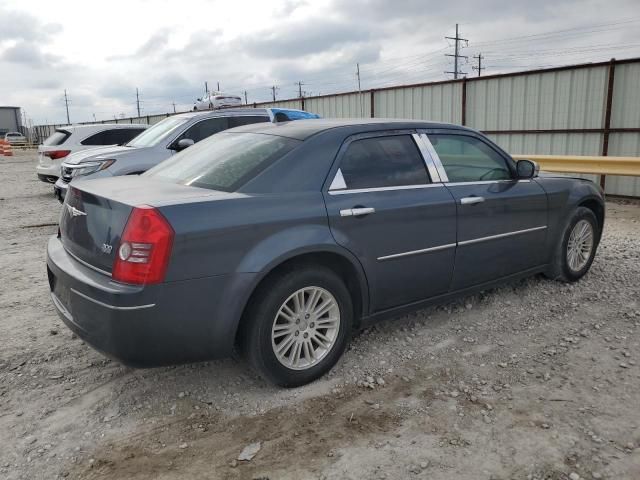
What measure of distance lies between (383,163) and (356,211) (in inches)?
19.6

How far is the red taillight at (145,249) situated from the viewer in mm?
2697

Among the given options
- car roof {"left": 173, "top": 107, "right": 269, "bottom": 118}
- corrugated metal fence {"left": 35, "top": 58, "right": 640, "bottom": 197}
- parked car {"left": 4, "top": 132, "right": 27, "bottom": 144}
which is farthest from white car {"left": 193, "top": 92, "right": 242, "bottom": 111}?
parked car {"left": 4, "top": 132, "right": 27, "bottom": 144}

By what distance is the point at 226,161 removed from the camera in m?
3.53

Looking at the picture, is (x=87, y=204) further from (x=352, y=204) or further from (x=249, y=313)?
(x=352, y=204)

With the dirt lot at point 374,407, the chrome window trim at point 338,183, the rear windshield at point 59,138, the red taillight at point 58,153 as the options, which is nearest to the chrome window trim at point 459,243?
the chrome window trim at point 338,183

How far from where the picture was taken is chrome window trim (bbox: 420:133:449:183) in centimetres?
393

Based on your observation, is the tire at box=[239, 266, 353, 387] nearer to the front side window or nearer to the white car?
the front side window

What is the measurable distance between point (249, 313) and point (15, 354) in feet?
6.27

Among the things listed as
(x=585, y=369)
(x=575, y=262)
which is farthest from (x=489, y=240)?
(x=575, y=262)

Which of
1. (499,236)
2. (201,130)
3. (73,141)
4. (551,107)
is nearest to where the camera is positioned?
(499,236)

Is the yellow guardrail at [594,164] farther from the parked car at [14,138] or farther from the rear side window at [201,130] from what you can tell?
the parked car at [14,138]

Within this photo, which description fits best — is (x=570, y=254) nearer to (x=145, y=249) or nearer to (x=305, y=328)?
(x=305, y=328)

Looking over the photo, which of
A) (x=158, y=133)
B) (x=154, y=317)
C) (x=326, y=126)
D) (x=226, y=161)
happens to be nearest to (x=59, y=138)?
(x=158, y=133)

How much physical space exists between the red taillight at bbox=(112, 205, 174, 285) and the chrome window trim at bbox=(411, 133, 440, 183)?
1.96 m
